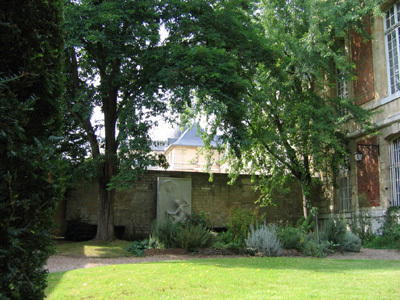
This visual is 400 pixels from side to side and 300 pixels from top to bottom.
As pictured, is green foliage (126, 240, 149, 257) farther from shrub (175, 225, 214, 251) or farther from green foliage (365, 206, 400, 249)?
green foliage (365, 206, 400, 249)

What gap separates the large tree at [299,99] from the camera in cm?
1371

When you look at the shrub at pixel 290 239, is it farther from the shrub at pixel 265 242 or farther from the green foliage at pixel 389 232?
the green foliage at pixel 389 232

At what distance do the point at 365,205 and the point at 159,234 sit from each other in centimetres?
828

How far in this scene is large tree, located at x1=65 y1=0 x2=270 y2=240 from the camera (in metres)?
10.4

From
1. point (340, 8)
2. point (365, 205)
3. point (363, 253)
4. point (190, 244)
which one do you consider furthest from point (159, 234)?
point (340, 8)

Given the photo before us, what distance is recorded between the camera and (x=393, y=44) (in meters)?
14.1

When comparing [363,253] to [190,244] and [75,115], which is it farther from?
[75,115]

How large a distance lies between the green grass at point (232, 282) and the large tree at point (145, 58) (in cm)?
396

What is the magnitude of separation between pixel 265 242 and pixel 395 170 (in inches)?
265

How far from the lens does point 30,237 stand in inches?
110

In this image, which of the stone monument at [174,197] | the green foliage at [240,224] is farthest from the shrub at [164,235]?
the stone monument at [174,197]

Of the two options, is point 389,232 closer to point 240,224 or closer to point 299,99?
point 240,224

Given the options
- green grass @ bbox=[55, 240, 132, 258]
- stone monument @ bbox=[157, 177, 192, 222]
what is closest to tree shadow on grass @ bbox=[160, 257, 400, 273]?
green grass @ bbox=[55, 240, 132, 258]

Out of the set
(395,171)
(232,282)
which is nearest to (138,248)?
(232,282)
